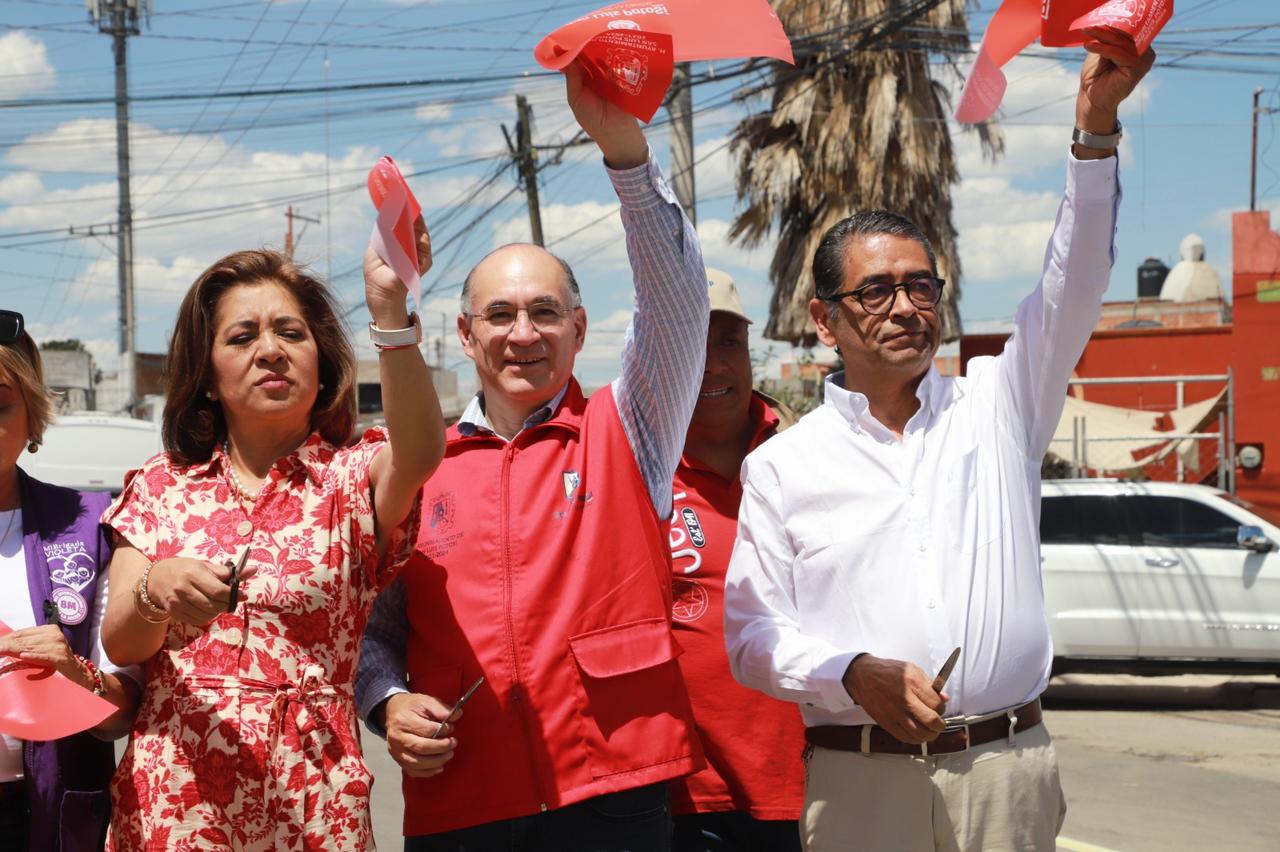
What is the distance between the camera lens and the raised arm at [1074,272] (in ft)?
7.98

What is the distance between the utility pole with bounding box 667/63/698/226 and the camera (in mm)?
12117

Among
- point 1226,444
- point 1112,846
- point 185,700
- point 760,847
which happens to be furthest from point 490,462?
point 1226,444

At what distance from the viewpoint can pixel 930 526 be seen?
8.95 feet

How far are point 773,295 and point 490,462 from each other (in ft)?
39.0

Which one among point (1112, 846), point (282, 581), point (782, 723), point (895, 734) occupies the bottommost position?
point (1112, 846)

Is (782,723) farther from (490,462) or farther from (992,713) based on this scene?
(490,462)

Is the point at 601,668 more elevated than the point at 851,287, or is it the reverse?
the point at 851,287

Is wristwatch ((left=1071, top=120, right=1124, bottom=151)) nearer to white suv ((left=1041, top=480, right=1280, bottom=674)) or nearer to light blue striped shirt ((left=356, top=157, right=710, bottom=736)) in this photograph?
light blue striped shirt ((left=356, top=157, right=710, bottom=736))

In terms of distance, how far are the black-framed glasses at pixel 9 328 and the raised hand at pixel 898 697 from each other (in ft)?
6.45

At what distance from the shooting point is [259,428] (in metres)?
2.78

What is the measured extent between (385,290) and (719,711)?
5.03 feet

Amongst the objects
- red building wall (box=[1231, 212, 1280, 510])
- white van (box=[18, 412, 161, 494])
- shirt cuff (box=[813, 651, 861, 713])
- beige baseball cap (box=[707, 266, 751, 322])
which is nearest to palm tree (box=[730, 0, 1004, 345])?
red building wall (box=[1231, 212, 1280, 510])

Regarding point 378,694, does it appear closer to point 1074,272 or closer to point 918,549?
point 918,549

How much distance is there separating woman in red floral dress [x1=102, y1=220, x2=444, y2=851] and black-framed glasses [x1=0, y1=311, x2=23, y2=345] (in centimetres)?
45
